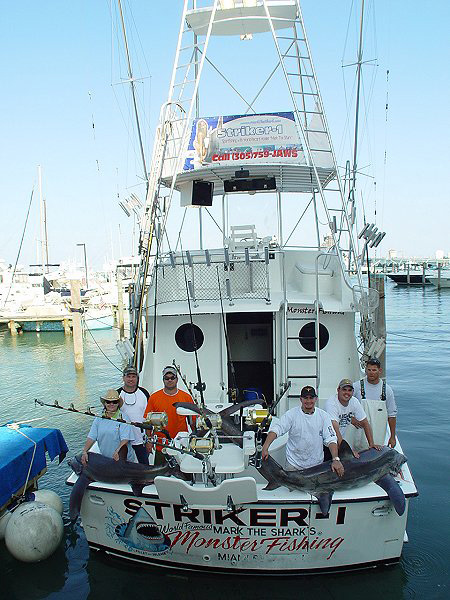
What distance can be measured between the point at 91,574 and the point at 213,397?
2.66 meters

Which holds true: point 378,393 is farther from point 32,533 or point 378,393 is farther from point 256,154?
point 32,533

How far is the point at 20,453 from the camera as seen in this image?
22.5 ft

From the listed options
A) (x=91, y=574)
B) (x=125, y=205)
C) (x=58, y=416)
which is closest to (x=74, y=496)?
(x=91, y=574)

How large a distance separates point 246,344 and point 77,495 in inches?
185

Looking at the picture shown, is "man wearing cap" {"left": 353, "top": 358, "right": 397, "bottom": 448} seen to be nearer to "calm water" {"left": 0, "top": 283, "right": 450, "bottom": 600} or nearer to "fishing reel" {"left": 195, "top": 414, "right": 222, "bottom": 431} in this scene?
"calm water" {"left": 0, "top": 283, "right": 450, "bottom": 600}

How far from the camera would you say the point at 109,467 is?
5.36 meters

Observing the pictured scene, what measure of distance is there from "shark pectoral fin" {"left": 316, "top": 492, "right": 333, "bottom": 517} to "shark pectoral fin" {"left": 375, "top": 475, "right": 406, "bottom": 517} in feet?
1.88

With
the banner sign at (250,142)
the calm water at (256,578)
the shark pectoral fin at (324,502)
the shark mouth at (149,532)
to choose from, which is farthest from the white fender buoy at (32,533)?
the banner sign at (250,142)

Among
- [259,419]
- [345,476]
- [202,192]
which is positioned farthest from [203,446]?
[202,192]

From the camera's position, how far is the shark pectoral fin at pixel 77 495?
17.6ft

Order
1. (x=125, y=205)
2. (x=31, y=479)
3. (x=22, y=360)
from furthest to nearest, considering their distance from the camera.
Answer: (x=22, y=360) < (x=125, y=205) < (x=31, y=479)

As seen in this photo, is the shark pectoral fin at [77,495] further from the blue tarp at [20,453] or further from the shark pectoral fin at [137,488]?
the blue tarp at [20,453]

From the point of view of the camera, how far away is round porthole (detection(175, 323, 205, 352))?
7875mm

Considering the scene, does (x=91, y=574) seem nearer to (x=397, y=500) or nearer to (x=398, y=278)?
(x=397, y=500)
